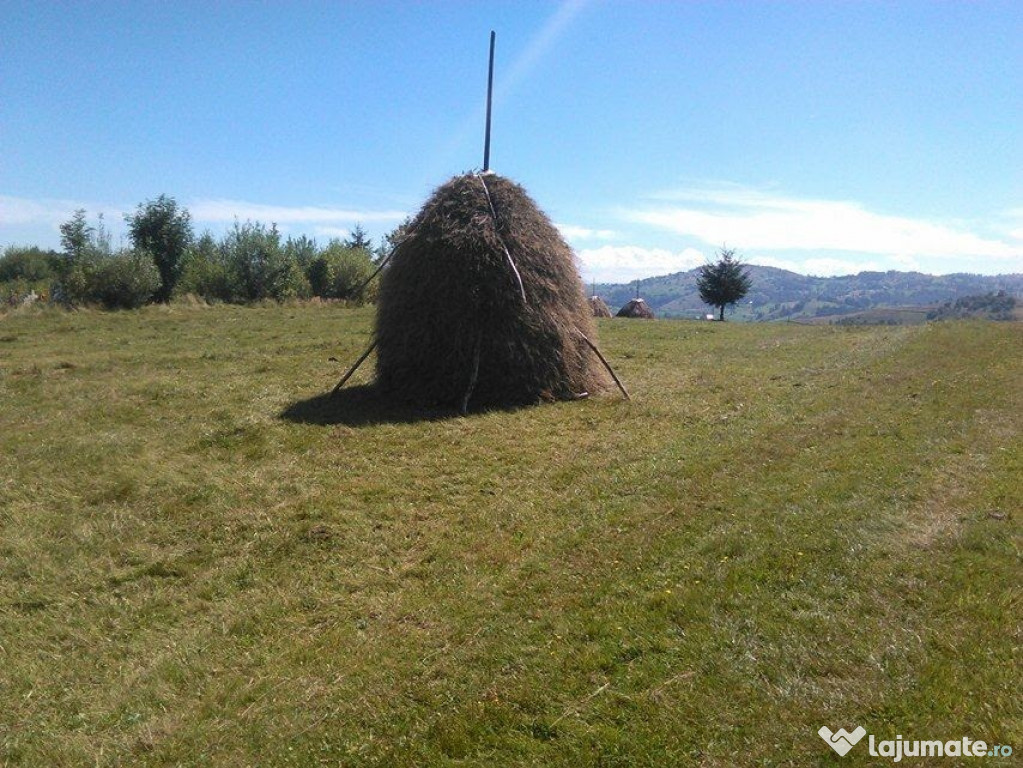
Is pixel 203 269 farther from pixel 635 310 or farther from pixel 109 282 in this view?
pixel 635 310

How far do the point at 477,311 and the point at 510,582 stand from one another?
660 centimetres

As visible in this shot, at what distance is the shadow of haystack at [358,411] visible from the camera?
34.8 ft

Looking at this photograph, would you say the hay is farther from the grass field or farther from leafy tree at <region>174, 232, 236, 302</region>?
leafy tree at <region>174, 232, 236, 302</region>

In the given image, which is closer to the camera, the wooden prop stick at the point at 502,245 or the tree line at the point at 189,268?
the wooden prop stick at the point at 502,245

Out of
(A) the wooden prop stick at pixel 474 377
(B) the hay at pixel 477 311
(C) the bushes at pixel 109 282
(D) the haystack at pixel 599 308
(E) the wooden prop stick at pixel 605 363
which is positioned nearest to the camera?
(A) the wooden prop stick at pixel 474 377

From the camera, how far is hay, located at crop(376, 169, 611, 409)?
11391mm

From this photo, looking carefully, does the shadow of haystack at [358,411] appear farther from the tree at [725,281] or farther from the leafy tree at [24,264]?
the leafy tree at [24,264]

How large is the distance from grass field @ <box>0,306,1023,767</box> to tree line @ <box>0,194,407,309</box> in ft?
78.4

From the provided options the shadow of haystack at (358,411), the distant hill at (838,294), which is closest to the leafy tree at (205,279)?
the shadow of haystack at (358,411)

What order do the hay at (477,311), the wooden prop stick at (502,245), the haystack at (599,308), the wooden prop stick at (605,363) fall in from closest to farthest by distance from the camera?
the wooden prop stick at (502,245) → the hay at (477,311) → the wooden prop stick at (605,363) → the haystack at (599,308)

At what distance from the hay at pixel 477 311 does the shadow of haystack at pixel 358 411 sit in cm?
31

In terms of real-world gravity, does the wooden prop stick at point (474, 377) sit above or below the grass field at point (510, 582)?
above

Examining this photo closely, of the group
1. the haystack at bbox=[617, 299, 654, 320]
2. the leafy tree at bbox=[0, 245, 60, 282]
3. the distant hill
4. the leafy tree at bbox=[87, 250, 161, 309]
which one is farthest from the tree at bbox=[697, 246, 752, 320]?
the distant hill

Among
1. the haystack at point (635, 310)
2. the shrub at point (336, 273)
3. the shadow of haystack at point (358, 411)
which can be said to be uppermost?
the shrub at point (336, 273)
